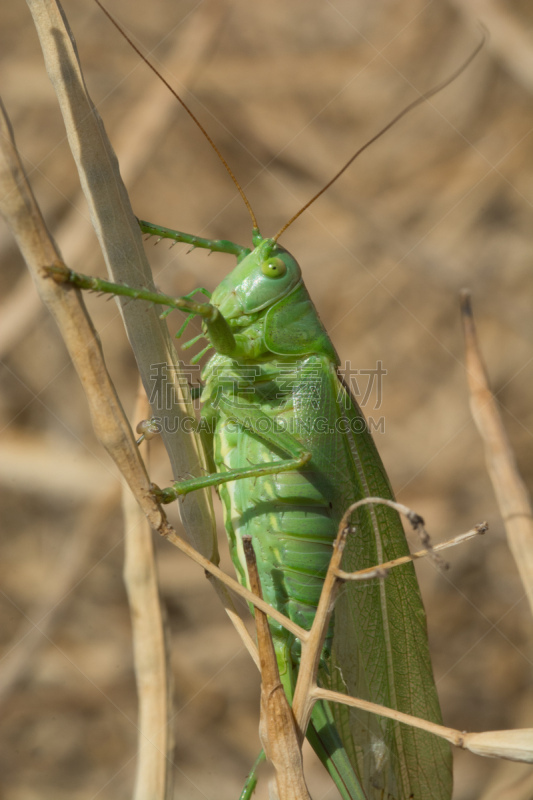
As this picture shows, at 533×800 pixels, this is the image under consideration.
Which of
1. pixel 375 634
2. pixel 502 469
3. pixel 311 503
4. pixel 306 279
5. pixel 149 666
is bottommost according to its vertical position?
pixel 149 666

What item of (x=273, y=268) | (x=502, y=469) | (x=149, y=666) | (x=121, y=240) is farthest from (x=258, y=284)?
(x=149, y=666)

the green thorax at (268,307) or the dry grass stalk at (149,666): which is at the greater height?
the green thorax at (268,307)

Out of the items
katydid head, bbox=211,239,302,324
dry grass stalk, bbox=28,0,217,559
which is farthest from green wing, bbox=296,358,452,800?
dry grass stalk, bbox=28,0,217,559

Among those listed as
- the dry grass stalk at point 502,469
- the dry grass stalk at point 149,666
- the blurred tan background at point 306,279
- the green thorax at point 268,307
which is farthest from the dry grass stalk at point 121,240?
the blurred tan background at point 306,279

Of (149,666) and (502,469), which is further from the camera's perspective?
(502,469)

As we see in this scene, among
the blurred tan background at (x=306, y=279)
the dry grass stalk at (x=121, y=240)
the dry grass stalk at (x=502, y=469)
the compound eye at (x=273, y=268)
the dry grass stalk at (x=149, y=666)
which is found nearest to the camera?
the dry grass stalk at (x=121, y=240)

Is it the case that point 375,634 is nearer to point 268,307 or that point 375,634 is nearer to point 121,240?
point 268,307

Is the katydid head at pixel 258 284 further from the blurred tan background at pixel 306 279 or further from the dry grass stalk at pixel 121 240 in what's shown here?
the blurred tan background at pixel 306 279
